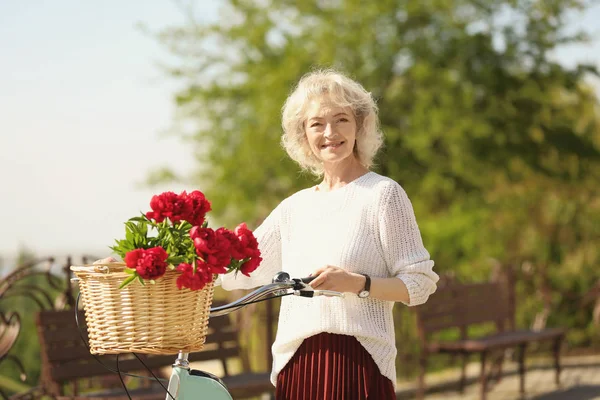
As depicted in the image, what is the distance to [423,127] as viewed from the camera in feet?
49.0

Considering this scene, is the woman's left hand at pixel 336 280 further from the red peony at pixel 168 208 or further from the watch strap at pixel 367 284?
the red peony at pixel 168 208

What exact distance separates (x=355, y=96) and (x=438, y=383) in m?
6.81

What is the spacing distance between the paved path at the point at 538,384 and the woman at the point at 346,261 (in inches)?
228

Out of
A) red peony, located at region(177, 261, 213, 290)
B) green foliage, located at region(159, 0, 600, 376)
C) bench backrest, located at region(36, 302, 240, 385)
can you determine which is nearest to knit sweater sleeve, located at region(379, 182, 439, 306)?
red peony, located at region(177, 261, 213, 290)

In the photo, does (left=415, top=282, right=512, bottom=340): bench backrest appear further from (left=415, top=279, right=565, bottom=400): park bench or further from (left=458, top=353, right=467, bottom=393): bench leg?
(left=458, top=353, right=467, bottom=393): bench leg

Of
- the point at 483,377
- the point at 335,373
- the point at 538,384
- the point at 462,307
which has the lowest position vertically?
the point at 538,384

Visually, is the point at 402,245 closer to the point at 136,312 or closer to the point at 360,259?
the point at 360,259

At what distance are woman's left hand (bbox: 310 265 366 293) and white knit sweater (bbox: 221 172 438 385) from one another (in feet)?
0.49

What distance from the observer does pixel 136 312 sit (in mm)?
2787

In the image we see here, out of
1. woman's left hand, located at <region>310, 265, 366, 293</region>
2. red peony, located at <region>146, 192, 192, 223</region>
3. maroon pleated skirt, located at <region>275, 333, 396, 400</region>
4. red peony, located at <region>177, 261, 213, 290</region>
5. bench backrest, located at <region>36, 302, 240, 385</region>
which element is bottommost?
bench backrest, located at <region>36, 302, 240, 385</region>

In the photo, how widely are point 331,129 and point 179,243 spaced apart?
0.82 m

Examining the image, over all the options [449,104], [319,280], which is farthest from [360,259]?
[449,104]

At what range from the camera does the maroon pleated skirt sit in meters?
3.27

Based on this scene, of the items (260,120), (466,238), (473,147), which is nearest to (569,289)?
(466,238)
